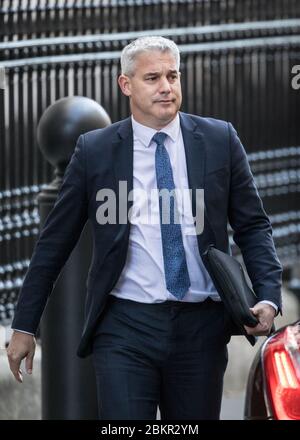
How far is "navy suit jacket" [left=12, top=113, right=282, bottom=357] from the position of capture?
518cm

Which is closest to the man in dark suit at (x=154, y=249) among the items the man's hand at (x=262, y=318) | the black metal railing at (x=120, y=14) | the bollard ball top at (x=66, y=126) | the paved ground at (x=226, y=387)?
the man's hand at (x=262, y=318)

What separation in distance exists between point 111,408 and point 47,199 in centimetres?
153

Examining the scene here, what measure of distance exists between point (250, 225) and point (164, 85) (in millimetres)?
592

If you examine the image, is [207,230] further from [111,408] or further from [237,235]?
[111,408]

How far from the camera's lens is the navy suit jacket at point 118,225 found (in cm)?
518

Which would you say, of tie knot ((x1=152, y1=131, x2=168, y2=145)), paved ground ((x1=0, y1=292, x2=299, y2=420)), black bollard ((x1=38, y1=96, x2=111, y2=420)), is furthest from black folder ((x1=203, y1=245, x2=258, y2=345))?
paved ground ((x1=0, y1=292, x2=299, y2=420))

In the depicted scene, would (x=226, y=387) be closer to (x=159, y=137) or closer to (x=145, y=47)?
(x=159, y=137)

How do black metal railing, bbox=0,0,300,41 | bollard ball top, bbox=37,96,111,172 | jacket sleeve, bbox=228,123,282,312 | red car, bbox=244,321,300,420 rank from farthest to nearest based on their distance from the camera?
black metal railing, bbox=0,0,300,41
bollard ball top, bbox=37,96,111,172
jacket sleeve, bbox=228,123,282,312
red car, bbox=244,321,300,420

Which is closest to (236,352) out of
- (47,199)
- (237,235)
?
(47,199)

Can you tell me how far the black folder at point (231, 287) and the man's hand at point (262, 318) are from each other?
0.07ft

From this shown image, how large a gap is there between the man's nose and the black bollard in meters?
1.22

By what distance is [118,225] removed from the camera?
5168mm

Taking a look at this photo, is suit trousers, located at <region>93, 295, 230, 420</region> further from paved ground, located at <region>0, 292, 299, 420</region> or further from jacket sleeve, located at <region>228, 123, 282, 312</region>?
paved ground, located at <region>0, 292, 299, 420</region>

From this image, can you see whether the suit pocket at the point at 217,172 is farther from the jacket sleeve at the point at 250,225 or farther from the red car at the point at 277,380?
the red car at the point at 277,380
